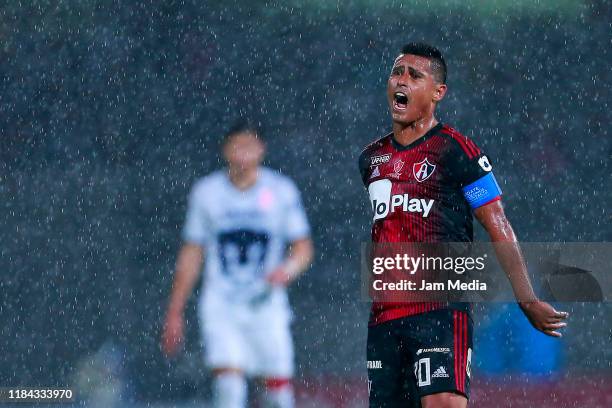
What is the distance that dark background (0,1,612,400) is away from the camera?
9.65m

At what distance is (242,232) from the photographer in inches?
269

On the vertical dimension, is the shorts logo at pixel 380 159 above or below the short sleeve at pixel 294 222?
below

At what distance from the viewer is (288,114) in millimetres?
10523

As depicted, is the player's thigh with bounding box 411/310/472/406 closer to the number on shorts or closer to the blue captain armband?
the number on shorts

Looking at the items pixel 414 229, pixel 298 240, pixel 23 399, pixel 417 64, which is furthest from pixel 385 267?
pixel 23 399

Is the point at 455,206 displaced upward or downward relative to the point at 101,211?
downward

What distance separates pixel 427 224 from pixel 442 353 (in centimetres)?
51

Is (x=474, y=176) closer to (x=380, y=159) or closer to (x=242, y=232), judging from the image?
(x=380, y=159)

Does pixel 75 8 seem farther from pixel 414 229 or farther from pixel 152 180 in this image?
pixel 414 229

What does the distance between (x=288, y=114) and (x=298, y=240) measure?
386cm

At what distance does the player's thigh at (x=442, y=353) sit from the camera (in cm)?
425

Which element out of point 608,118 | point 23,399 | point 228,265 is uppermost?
point 608,118

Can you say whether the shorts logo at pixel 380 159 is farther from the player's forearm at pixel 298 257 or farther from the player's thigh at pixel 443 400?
the player's forearm at pixel 298 257

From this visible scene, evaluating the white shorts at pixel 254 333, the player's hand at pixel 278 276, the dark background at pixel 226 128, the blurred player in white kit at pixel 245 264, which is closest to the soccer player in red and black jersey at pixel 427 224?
the player's hand at pixel 278 276
